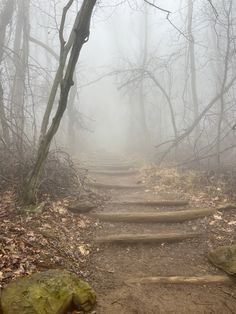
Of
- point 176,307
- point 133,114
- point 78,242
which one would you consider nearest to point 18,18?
point 78,242

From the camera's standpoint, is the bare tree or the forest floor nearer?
the forest floor

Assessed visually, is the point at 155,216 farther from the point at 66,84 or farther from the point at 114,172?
the point at 114,172

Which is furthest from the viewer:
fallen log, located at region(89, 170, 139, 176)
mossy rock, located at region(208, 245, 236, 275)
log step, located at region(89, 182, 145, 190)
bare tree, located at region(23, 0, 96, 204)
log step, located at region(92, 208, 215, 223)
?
fallen log, located at region(89, 170, 139, 176)

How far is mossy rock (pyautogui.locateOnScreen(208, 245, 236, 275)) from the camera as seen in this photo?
5.61 metres

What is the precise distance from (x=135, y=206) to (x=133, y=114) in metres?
20.8

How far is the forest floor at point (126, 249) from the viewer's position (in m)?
4.91

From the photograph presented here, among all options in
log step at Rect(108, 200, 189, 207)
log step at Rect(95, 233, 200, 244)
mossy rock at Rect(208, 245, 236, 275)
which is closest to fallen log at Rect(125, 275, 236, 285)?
mossy rock at Rect(208, 245, 236, 275)

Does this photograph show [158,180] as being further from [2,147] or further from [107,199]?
[2,147]

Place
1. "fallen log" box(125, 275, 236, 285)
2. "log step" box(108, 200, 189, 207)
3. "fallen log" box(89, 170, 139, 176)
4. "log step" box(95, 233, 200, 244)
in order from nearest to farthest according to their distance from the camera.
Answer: "fallen log" box(125, 275, 236, 285), "log step" box(95, 233, 200, 244), "log step" box(108, 200, 189, 207), "fallen log" box(89, 170, 139, 176)

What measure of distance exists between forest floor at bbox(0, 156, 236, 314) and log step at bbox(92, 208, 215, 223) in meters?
0.10

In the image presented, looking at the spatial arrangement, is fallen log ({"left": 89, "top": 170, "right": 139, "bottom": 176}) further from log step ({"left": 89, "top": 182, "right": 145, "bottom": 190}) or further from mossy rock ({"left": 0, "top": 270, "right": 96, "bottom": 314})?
mossy rock ({"left": 0, "top": 270, "right": 96, "bottom": 314})

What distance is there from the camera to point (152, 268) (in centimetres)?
588

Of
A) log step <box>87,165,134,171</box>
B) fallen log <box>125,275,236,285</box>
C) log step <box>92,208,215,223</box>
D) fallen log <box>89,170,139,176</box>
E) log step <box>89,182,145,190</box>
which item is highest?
log step <box>87,165,134,171</box>

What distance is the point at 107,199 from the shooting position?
9.09 metres
